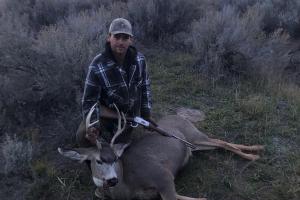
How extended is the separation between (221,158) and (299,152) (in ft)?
3.09

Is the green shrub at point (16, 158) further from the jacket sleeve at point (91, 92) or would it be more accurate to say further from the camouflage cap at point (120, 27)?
the camouflage cap at point (120, 27)

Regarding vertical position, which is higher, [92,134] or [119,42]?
[119,42]

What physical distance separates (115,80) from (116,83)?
0.12 ft

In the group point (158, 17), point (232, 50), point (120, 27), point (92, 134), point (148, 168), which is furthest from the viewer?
point (158, 17)

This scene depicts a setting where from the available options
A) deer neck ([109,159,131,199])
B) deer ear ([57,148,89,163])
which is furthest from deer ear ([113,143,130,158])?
deer ear ([57,148,89,163])

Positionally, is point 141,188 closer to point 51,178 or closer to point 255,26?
point 51,178

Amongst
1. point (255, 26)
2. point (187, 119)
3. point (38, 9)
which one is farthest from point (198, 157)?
point (38, 9)

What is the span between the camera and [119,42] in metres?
5.21

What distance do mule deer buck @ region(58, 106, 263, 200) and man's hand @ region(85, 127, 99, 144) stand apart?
0.08 metres

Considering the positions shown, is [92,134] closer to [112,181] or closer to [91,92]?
[112,181]

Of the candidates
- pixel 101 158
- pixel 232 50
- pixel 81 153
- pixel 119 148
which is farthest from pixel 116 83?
pixel 232 50

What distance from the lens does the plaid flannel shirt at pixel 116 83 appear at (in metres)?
5.31

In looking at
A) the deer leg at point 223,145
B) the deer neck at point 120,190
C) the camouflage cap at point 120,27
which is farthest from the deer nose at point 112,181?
the deer leg at point 223,145

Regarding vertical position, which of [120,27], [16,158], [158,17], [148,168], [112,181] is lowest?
[16,158]
